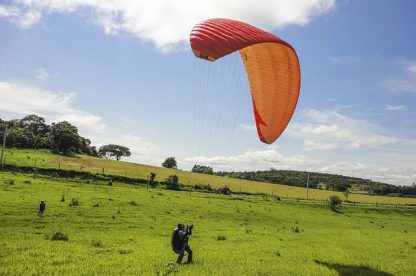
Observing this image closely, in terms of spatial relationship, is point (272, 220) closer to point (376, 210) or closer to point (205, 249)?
point (205, 249)

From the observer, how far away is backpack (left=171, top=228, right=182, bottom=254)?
1598cm

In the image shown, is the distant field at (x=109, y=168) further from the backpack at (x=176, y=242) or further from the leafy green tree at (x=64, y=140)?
the backpack at (x=176, y=242)

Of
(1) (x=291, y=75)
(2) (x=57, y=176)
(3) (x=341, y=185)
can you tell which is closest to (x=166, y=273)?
(1) (x=291, y=75)

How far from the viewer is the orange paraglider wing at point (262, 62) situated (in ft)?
52.2

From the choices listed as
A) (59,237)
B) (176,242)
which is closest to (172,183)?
(59,237)

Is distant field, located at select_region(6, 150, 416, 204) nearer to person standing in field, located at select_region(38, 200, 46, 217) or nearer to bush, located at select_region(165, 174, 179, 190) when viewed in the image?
bush, located at select_region(165, 174, 179, 190)

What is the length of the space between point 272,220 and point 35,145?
8895 centimetres

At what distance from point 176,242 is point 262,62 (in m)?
9.29

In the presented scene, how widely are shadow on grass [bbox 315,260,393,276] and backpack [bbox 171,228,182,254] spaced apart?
6.91 metres

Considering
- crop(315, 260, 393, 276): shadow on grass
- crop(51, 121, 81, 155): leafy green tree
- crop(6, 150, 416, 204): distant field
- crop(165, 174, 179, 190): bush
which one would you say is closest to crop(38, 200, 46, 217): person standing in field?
crop(315, 260, 393, 276): shadow on grass

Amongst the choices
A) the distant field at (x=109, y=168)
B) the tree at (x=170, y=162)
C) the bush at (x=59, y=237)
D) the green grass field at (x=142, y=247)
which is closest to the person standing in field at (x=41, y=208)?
the green grass field at (x=142, y=247)

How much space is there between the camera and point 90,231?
83.8 feet

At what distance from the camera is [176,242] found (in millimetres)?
16031

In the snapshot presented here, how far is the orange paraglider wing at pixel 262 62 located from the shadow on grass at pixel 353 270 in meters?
6.69
